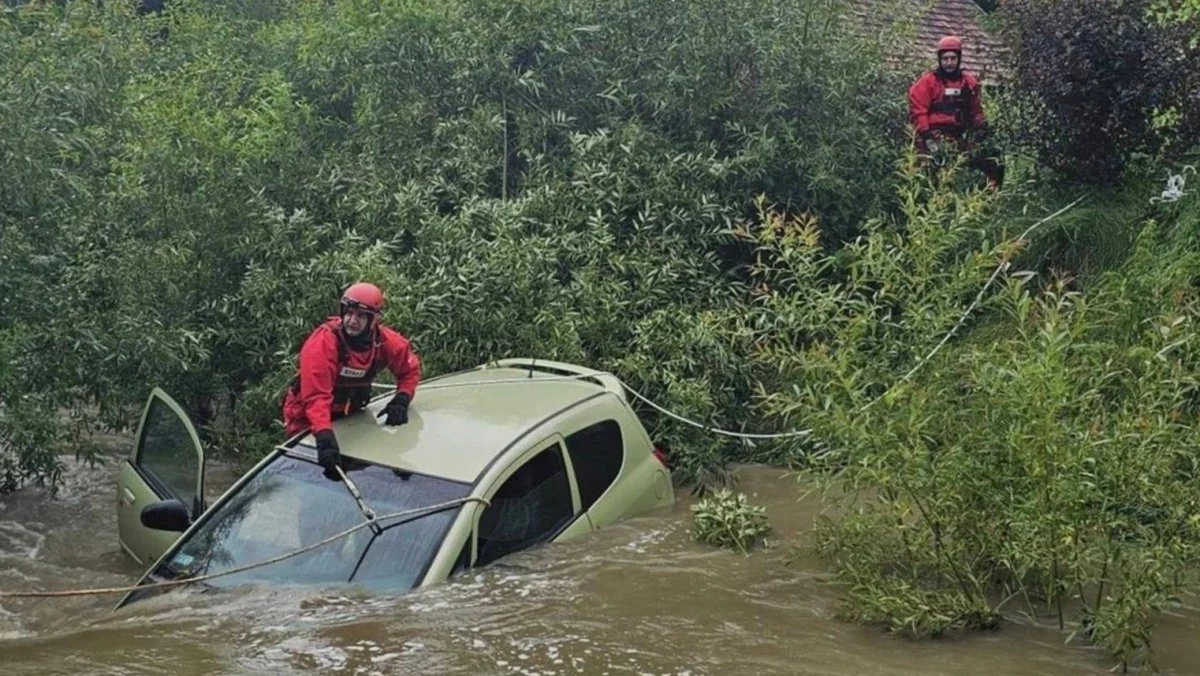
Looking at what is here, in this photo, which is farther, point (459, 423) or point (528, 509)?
point (459, 423)

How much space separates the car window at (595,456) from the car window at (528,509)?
0.12m

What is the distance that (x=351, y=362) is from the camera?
7285 millimetres

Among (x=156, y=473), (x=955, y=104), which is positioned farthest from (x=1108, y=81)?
(x=156, y=473)

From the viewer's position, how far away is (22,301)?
28.2 feet

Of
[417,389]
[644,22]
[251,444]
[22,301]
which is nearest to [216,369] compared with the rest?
[251,444]

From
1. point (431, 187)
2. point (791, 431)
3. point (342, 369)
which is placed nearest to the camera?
point (342, 369)

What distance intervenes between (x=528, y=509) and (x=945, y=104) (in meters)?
6.16

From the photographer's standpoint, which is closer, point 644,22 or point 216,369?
point 216,369

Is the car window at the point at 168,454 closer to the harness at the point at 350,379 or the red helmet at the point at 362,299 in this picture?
the harness at the point at 350,379

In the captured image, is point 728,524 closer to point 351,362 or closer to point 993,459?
point 993,459

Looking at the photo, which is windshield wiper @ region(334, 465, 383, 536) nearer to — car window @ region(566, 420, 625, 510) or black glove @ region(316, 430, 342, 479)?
black glove @ region(316, 430, 342, 479)

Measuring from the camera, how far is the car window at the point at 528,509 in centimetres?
604

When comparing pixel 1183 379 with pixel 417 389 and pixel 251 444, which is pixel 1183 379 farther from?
pixel 251 444

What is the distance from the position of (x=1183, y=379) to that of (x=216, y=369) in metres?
7.44
